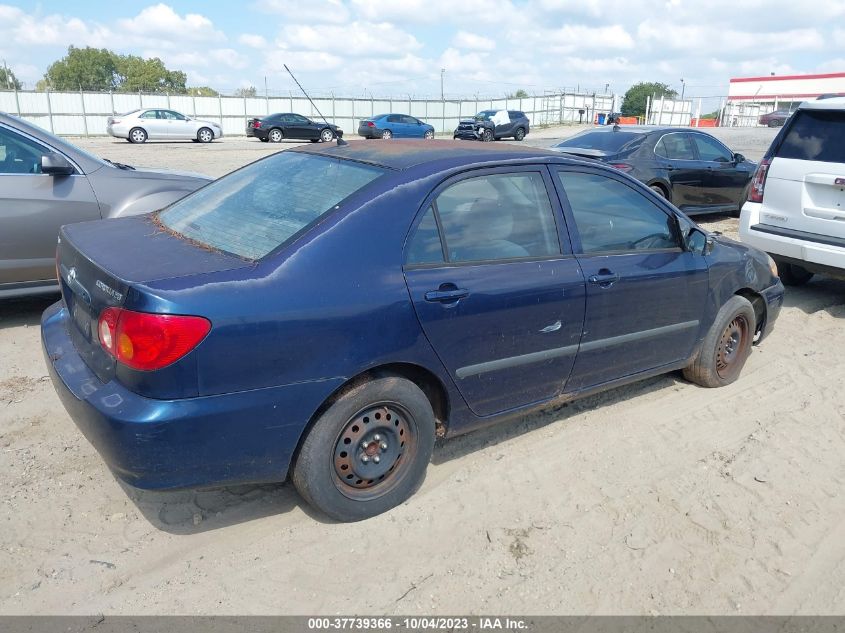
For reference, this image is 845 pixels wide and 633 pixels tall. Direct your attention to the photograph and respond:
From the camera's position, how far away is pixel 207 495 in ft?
10.6

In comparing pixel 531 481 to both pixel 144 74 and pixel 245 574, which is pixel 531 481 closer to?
pixel 245 574

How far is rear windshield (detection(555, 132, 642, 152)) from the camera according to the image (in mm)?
9648

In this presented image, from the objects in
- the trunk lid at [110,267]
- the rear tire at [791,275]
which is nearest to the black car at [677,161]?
the rear tire at [791,275]

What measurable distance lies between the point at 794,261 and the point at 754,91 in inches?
2732

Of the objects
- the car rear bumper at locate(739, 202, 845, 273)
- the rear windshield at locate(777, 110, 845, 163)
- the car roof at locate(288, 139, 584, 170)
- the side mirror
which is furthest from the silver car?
the rear windshield at locate(777, 110, 845, 163)

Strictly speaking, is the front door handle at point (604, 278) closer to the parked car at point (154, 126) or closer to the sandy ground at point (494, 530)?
the sandy ground at point (494, 530)

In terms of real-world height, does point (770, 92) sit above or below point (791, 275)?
above

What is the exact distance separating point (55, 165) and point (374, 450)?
3833 mm

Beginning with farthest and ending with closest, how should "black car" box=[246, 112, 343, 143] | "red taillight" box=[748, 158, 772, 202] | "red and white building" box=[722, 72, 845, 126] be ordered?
"red and white building" box=[722, 72, 845, 126], "black car" box=[246, 112, 343, 143], "red taillight" box=[748, 158, 772, 202]

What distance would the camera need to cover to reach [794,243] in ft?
Result: 20.3

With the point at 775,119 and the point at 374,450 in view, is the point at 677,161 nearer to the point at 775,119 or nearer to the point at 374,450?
the point at 374,450

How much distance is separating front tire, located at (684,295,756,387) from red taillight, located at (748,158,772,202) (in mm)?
2388

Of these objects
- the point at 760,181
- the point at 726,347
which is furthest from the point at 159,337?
the point at 760,181

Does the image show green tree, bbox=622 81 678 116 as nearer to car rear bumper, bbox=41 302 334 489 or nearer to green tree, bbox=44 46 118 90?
green tree, bbox=44 46 118 90
